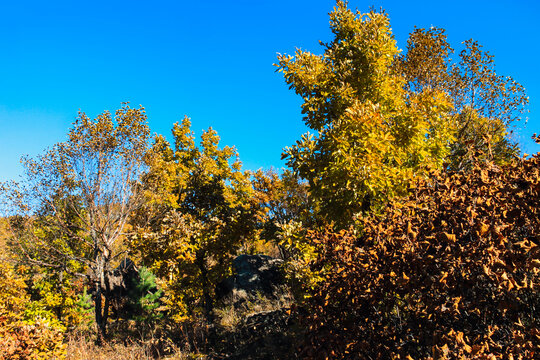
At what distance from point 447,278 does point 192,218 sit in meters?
8.35

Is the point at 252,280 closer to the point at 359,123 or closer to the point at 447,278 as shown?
the point at 359,123

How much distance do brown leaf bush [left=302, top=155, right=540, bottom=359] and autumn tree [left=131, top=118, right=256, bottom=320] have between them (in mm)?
5826

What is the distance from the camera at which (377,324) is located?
9.27 ft

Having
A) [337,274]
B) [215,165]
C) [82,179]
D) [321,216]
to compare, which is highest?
[215,165]

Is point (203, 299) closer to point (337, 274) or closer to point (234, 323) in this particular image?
point (234, 323)

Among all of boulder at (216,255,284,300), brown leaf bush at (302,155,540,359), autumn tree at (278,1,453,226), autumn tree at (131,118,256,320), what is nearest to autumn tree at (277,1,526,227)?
autumn tree at (278,1,453,226)

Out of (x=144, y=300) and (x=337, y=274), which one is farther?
(x=144, y=300)

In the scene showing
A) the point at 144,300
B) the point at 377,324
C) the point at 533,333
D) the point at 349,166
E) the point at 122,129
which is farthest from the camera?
the point at 144,300

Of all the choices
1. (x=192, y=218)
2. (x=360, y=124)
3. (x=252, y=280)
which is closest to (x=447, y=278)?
(x=360, y=124)

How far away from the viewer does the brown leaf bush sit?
197cm

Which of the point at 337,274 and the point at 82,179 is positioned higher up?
the point at 82,179

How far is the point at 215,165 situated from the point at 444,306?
1086 cm

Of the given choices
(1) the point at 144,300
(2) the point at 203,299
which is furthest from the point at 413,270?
(1) the point at 144,300

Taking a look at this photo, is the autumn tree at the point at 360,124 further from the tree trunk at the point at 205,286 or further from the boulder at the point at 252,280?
the boulder at the point at 252,280
